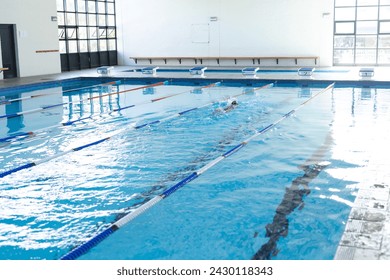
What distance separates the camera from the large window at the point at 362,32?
64.0 feet

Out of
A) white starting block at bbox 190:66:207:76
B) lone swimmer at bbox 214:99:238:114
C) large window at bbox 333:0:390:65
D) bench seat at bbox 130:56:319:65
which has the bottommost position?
lone swimmer at bbox 214:99:238:114

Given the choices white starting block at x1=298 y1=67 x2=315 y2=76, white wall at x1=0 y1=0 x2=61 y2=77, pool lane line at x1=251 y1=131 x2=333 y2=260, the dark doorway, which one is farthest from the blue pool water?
white wall at x1=0 y1=0 x2=61 y2=77

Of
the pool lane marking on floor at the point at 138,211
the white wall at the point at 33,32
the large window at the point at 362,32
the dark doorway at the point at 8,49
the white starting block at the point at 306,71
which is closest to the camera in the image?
the pool lane marking on floor at the point at 138,211

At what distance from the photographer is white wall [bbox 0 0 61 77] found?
55.3 feet

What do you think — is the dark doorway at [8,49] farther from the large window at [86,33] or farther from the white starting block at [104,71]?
the large window at [86,33]

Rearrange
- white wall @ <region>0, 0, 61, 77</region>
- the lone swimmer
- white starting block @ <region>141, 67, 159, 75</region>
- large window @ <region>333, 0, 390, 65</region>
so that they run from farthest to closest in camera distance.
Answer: large window @ <region>333, 0, 390, 65</region> → white starting block @ <region>141, 67, 159, 75</region> → white wall @ <region>0, 0, 61, 77</region> → the lone swimmer

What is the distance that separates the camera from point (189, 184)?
5762 millimetres

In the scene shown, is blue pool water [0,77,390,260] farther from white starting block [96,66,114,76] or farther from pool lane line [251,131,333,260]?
white starting block [96,66,114,76]

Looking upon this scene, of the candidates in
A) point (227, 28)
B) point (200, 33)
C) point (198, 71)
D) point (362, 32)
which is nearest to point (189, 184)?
point (198, 71)

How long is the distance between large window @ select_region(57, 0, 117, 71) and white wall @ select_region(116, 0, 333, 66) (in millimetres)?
709

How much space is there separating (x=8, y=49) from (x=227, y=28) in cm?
919

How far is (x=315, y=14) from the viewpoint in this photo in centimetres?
1997

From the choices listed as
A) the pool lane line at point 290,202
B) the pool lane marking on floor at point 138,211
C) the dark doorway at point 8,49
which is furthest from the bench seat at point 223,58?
the pool lane line at point 290,202

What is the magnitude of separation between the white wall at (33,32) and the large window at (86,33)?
1196mm
